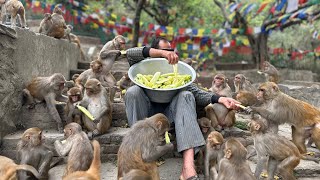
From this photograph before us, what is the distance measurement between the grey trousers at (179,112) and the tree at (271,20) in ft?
35.1

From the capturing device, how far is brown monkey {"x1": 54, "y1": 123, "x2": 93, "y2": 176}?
413 cm

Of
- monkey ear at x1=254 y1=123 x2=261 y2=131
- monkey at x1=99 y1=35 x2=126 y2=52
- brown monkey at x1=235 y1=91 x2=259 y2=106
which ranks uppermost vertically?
monkey at x1=99 y1=35 x2=126 y2=52

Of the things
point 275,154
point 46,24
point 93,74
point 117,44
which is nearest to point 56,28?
point 46,24

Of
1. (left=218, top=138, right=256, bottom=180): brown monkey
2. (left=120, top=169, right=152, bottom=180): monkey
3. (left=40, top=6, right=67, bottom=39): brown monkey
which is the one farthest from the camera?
(left=40, top=6, right=67, bottom=39): brown monkey

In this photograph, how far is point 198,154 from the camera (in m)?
4.68

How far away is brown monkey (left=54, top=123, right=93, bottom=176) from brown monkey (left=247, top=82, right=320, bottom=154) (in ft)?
8.92

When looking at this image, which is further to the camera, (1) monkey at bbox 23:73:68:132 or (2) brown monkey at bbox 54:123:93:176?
(1) monkey at bbox 23:73:68:132

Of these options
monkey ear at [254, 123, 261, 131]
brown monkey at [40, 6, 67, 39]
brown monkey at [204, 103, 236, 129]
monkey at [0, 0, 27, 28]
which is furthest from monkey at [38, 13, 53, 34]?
monkey ear at [254, 123, 261, 131]

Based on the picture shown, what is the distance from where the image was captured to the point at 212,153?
4.48 metres

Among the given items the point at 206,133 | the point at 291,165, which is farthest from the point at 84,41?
the point at 291,165

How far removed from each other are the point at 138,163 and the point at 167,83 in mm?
1394

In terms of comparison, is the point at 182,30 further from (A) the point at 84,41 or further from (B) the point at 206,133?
(B) the point at 206,133

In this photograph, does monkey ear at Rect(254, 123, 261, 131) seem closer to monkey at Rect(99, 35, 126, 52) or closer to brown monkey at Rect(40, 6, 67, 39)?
monkey at Rect(99, 35, 126, 52)

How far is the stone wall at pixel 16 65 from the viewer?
523 cm
